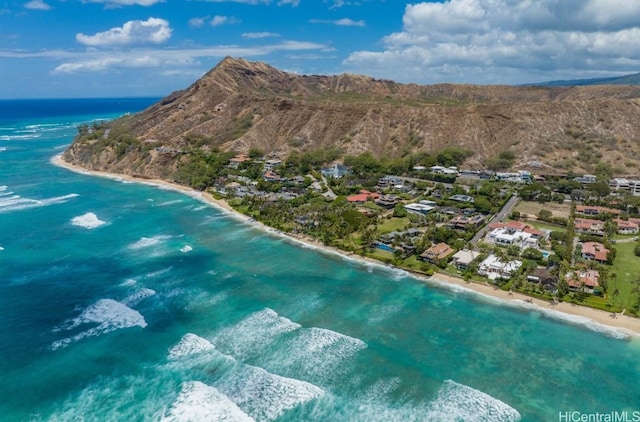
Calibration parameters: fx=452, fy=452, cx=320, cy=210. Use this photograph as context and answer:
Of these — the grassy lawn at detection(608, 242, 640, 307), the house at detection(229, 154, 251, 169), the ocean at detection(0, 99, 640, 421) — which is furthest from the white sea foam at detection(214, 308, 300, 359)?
the house at detection(229, 154, 251, 169)

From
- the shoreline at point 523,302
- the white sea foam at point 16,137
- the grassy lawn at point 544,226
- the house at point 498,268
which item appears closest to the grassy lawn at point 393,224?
the shoreline at point 523,302

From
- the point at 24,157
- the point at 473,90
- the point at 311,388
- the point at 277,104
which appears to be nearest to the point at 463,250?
the point at 311,388

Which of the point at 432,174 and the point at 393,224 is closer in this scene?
the point at 393,224

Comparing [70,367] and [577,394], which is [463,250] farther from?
[70,367]

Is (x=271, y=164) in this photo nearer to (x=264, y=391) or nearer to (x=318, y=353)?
(x=318, y=353)

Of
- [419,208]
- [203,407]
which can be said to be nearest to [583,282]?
[419,208]

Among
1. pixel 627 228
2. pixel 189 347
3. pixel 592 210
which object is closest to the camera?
pixel 189 347
